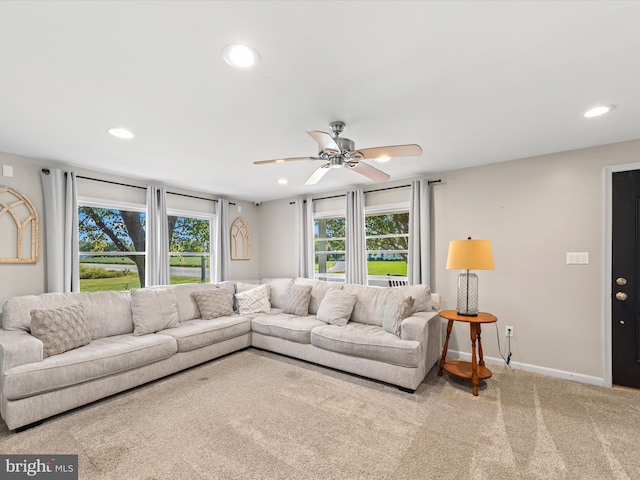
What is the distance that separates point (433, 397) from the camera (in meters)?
2.81

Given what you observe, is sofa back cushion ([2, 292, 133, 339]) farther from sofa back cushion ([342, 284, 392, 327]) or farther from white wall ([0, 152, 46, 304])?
sofa back cushion ([342, 284, 392, 327])

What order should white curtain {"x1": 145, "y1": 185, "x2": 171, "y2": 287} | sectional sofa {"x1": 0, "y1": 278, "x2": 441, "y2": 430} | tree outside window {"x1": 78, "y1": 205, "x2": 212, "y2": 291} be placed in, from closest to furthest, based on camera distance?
sectional sofa {"x1": 0, "y1": 278, "x2": 441, "y2": 430}, tree outside window {"x1": 78, "y1": 205, "x2": 212, "y2": 291}, white curtain {"x1": 145, "y1": 185, "x2": 171, "y2": 287}

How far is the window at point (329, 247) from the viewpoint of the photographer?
17.2 feet

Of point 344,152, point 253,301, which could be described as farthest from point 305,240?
point 344,152

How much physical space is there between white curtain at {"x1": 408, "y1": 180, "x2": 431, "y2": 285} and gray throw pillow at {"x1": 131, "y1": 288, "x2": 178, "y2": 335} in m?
3.14

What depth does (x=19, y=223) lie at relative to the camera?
320 centimetres

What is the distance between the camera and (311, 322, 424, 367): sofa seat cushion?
291 cm

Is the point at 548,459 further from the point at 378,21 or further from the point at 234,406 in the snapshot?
the point at 378,21

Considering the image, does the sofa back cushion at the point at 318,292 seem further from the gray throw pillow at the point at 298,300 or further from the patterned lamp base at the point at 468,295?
the patterned lamp base at the point at 468,295

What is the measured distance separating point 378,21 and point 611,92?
5.88 feet

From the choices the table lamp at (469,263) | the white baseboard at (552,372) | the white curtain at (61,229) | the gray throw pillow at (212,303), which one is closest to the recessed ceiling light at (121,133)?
the white curtain at (61,229)

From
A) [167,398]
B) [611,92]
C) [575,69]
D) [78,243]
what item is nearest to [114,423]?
[167,398]

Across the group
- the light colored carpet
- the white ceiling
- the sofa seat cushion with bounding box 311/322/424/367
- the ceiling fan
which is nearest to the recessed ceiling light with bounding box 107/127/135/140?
the white ceiling

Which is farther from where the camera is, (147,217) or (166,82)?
(147,217)
